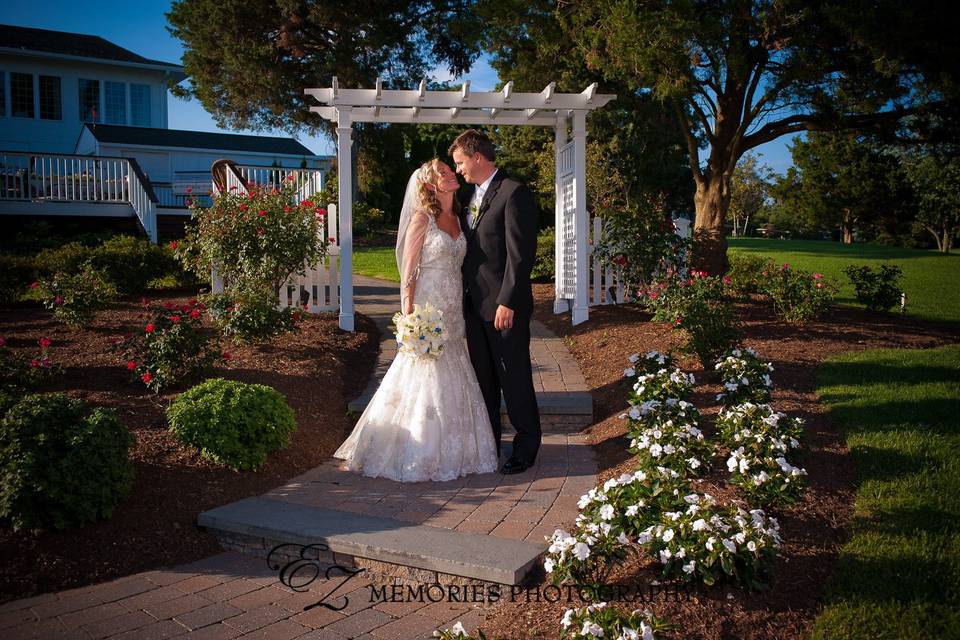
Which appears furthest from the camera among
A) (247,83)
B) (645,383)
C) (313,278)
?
(247,83)

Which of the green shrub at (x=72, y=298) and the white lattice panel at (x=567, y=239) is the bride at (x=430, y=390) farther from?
the white lattice panel at (x=567, y=239)

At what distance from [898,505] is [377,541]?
2.78m

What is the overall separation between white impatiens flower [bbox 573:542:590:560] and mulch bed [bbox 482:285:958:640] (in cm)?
25

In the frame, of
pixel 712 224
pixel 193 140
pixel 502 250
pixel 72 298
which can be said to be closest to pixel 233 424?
pixel 502 250

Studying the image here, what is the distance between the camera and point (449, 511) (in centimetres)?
416

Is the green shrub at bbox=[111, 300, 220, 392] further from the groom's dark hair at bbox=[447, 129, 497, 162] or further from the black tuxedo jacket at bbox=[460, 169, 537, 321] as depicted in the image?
the groom's dark hair at bbox=[447, 129, 497, 162]

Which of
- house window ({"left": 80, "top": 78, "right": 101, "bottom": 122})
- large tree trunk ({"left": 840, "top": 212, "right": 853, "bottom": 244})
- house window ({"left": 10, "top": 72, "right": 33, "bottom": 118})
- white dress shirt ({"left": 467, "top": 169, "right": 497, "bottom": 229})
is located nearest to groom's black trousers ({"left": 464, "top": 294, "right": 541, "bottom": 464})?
white dress shirt ({"left": 467, "top": 169, "right": 497, "bottom": 229})

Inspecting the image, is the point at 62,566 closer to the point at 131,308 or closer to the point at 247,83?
the point at 131,308

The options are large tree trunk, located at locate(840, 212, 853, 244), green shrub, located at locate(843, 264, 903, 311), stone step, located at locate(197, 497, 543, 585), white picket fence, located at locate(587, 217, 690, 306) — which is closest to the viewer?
stone step, located at locate(197, 497, 543, 585)

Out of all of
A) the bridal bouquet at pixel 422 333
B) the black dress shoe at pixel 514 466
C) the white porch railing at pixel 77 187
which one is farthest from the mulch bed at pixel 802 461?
the white porch railing at pixel 77 187

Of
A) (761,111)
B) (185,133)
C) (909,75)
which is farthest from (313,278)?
(185,133)

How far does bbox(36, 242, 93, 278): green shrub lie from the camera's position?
392 inches

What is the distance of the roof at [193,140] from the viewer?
82.0 ft

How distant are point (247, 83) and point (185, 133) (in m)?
7.26
